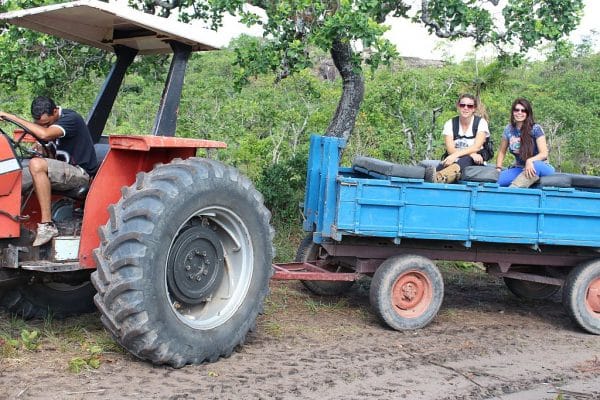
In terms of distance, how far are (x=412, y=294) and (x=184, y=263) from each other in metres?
2.29

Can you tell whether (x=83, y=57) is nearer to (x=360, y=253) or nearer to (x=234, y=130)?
(x=360, y=253)

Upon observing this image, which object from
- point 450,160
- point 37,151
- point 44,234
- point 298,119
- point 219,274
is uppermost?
point 298,119

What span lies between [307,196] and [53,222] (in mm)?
2658

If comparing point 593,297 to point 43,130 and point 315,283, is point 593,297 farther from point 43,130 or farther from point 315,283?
point 43,130

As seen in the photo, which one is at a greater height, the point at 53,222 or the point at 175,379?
the point at 53,222

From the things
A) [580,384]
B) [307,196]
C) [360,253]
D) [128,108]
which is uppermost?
[128,108]

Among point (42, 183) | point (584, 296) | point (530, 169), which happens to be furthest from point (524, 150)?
point (42, 183)

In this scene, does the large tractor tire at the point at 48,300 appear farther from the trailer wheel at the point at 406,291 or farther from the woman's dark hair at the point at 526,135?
the woman's dark hair at the point at 526,135

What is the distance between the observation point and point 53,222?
491 centimetres

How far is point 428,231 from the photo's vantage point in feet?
20.7

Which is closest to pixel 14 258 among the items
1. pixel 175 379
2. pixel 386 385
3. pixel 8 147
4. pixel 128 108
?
pixel 8 147

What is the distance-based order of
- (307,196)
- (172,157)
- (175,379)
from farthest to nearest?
(307,196) → (172,157) → (175,379)

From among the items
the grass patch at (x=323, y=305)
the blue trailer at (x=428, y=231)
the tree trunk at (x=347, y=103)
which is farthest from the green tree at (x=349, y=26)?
the grass patch at (x=323, y=305)

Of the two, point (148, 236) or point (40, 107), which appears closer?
point (148, 236)
